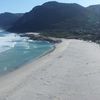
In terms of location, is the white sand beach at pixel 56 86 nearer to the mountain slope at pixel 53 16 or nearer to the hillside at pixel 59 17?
the hillside at pixel 59 17

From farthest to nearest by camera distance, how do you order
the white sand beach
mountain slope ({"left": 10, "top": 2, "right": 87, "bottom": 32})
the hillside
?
mountain slope ({"left": 10, "top": 2, "right": 87, "bottom": 32})
the hillside
the white sand beach

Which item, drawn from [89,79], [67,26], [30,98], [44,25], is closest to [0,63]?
[89,79]

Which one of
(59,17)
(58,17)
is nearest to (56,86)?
(59,17)

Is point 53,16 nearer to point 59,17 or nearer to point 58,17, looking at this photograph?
point 58,17

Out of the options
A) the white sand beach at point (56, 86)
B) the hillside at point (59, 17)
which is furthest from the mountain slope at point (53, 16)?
the white sand beach at point (56, 86)

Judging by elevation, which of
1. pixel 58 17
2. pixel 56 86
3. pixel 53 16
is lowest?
pixel 58 17

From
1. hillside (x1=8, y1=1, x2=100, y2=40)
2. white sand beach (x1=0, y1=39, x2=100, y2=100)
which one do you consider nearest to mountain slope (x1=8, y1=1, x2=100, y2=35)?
hillside (x1=8, y1=1, x2=100, y2=40)

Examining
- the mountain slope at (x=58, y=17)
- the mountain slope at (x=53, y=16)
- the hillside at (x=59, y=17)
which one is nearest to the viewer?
the mountain slope at (x=58, y=17)

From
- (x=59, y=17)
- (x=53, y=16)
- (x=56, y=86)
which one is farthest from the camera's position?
(x=53, y=16)

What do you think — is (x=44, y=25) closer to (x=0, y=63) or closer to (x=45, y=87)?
(x=0, y=63)

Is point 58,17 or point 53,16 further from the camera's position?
point 53,16

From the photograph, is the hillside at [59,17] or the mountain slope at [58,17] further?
the hillside at [59,17]

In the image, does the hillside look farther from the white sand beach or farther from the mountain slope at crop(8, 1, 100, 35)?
the white sand beach
